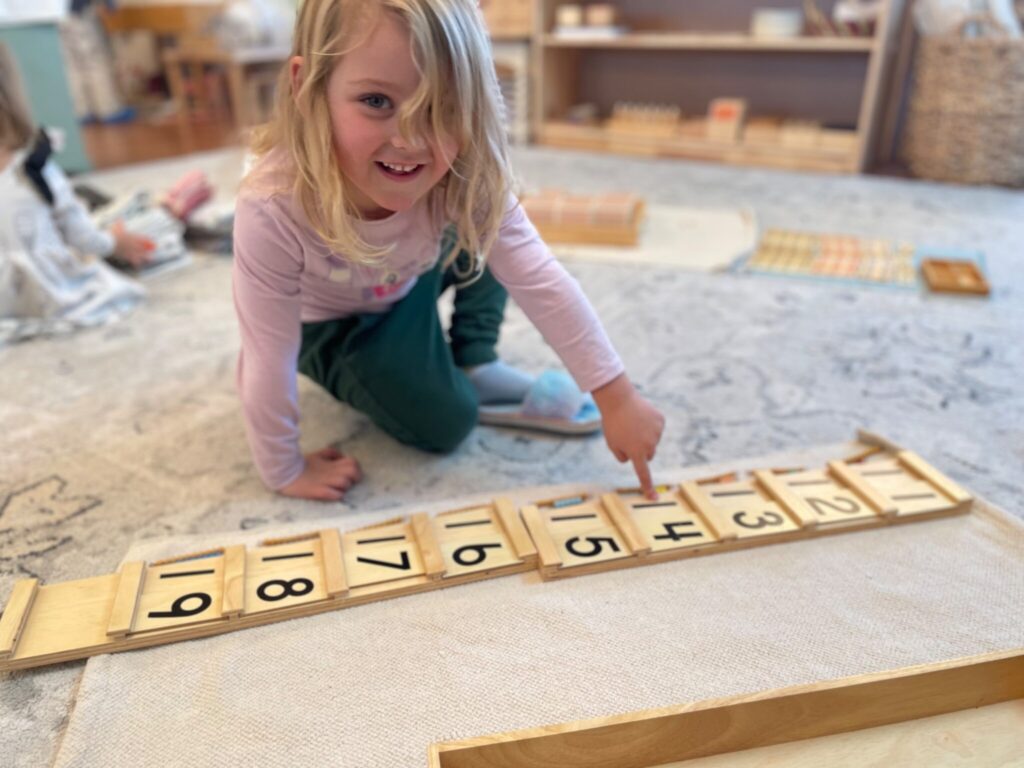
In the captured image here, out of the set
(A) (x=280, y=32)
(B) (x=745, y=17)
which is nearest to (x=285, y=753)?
(B) (x=745, y=17)

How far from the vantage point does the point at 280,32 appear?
2930 millimetres

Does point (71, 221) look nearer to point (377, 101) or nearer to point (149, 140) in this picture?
point (377, 101)

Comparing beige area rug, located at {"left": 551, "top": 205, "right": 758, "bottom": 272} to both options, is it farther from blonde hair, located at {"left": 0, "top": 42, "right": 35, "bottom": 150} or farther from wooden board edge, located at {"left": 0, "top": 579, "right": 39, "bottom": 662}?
wooden board edge, located at {"left": 0, "top": 579, "right": 39, "bottom": 662}

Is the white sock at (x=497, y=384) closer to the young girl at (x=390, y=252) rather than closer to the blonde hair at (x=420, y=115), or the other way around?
the young girl at (x=390, y=252)

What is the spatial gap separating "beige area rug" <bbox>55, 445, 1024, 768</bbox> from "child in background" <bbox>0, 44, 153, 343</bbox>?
2.35 ft

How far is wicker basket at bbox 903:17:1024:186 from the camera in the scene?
195 centimetres

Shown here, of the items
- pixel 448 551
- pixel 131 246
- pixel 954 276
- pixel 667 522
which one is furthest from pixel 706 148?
pixel 448 551

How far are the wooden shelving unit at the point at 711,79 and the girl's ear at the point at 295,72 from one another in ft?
6.28

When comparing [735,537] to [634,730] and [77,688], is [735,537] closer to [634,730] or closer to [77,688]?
[634,730]

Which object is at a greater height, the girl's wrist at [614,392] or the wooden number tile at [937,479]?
the girl's wrist at [614,392]

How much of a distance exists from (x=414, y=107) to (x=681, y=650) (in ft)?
1.61

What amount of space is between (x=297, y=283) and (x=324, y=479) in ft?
0.73

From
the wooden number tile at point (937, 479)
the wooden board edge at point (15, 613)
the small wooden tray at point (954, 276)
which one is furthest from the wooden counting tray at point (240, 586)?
the small wooden tray at point (954, 276)

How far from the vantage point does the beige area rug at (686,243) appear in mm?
1561
